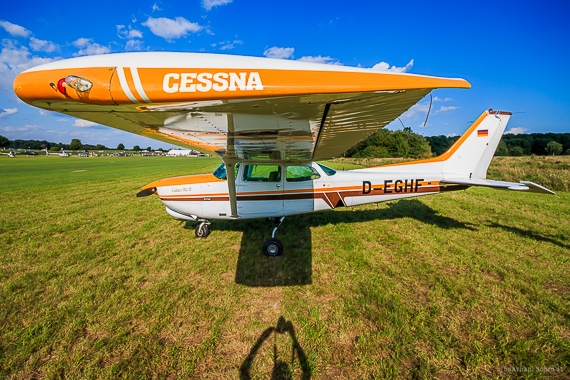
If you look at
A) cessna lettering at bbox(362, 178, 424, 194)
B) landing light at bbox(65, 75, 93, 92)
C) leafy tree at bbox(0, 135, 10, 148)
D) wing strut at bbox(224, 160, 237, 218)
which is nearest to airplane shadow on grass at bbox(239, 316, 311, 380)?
wing strut at bbox(224, 160, 237, 218)

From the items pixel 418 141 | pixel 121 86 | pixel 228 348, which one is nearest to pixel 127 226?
pixel 228 348

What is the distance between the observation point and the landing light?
1.14 metres

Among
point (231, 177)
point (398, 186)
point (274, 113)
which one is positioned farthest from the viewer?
point (398, 186)

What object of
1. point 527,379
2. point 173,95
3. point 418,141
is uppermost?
point 418,141

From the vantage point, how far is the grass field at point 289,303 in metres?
2.18

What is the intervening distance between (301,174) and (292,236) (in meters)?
1.58

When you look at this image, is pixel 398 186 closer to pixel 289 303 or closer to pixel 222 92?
pixel 289 303

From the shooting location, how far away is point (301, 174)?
5000mm

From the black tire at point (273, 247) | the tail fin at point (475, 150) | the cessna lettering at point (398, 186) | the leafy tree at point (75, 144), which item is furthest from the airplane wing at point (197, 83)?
the leafy tree at point (75, 144)

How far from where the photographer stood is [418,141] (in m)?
52.6

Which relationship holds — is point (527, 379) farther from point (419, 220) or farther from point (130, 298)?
point (419, 220)

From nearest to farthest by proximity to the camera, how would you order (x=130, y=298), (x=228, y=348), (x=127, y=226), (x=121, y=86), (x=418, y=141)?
1. (x=121, y=86)
2. (x=228, y=348)
3. (x=130, y=298)
4. (x=127, y=226)
5. (x=418, y=141)

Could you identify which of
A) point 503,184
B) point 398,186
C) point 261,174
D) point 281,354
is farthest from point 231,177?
point 503,184

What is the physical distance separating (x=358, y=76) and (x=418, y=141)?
60597 mm
